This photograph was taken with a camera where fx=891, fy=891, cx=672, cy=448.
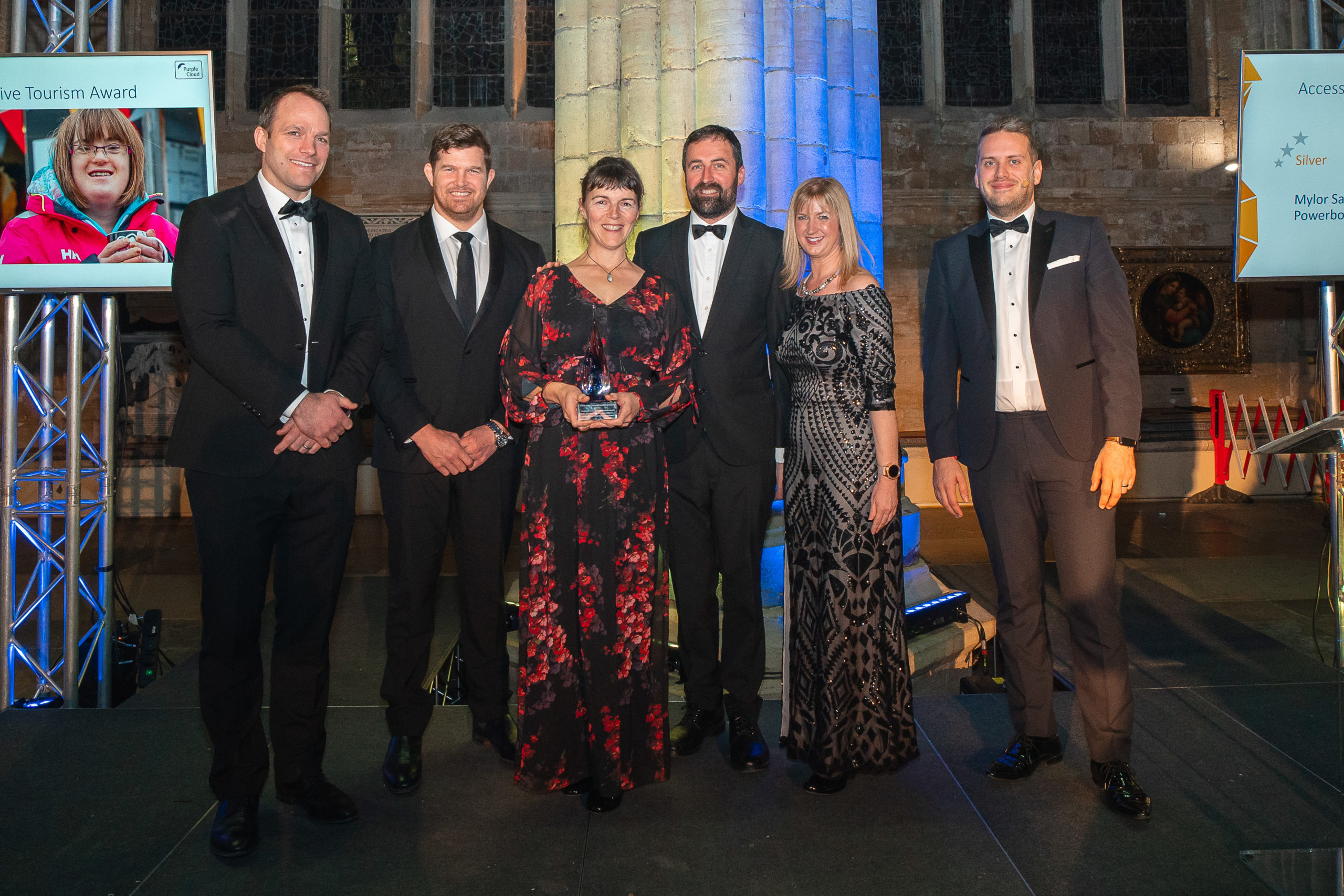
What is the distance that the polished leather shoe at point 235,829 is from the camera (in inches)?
89.6

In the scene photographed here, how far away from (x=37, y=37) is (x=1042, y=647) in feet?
40.7

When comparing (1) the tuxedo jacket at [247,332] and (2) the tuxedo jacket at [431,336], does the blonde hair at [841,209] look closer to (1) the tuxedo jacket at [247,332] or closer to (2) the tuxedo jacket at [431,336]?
(2) the tuxedo jacket at [431,336]

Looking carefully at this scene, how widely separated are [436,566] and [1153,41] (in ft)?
36.6

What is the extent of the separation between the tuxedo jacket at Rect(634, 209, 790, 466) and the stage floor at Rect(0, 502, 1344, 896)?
102 cm

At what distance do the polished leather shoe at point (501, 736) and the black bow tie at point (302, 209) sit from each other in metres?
1.64

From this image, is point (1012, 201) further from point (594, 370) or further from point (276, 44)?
point (276, 44)

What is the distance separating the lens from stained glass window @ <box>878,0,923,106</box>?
1023 centimetres

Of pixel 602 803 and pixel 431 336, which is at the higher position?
pixel 431 336

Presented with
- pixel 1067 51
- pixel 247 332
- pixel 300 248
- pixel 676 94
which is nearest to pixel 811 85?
pixel 676 94

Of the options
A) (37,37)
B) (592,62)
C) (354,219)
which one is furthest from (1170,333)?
(37,37)

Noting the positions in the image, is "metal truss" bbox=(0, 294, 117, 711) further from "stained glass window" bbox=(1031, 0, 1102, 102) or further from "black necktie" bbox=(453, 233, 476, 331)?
"stained glass window" bbox=(1031, 0, 1102, 102)

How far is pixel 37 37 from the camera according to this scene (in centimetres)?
1017

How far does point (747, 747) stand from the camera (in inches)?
108

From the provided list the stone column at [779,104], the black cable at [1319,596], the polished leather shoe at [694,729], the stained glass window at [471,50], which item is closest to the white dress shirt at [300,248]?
the polished leather shoe at [694,729]
